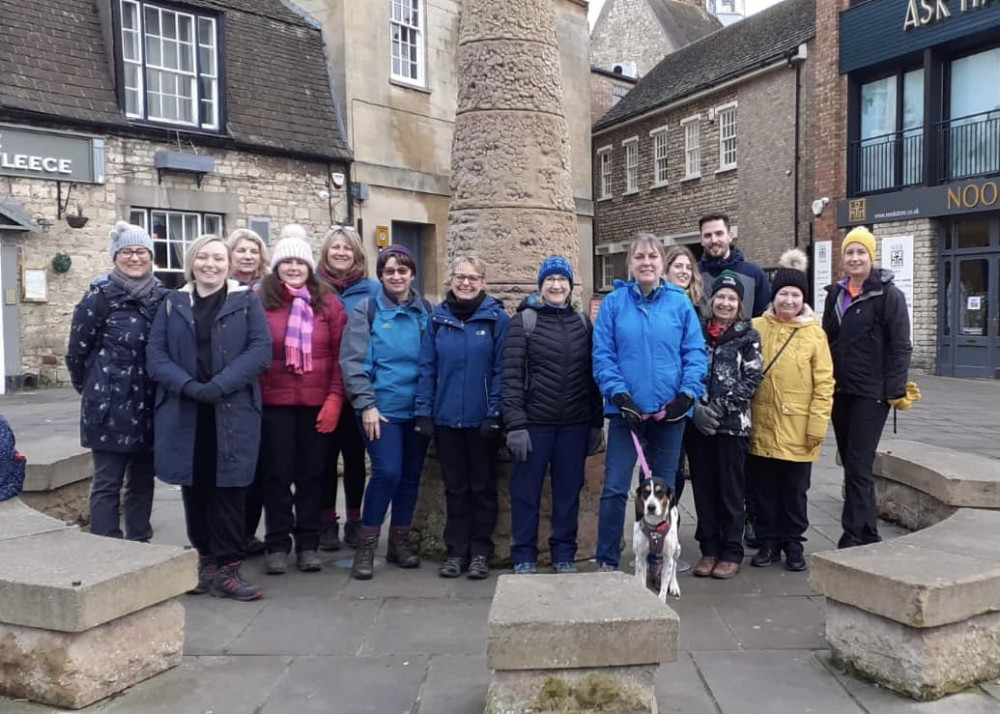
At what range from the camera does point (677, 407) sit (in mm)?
4441

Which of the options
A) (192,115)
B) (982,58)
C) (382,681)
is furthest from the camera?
(982,58)

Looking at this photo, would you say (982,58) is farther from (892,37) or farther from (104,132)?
(104,132)

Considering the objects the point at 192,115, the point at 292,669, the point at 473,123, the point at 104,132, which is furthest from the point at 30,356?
the point at 292,669

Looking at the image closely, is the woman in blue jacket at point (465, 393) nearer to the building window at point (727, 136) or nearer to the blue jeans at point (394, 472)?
the blue jeans at point (394, 472)

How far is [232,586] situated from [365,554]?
742 millimetres

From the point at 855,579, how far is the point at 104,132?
1336cm

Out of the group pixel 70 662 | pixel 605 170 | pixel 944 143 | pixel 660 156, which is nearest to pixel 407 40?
pixel 660 156

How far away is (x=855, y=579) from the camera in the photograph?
3.44m

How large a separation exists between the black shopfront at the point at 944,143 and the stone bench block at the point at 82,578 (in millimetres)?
15912

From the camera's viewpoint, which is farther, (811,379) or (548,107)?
(548,107)

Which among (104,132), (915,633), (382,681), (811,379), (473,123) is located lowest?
(382,681)

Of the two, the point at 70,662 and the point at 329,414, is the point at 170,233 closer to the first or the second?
the point at 329,414

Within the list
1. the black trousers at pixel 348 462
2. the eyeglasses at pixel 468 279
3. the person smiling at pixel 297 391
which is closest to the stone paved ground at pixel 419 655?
the person smiling at pixel 297 391

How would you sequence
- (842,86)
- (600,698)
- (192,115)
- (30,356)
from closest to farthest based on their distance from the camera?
(600,698), (30,356), (192,115), (842,86)
